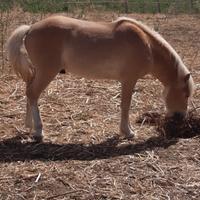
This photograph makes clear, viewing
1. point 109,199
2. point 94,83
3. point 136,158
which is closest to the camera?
point 109,199

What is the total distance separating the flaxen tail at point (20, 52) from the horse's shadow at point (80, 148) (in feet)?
2.52

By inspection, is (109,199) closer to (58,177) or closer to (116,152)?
(58,177)

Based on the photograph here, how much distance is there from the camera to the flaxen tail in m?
5.97

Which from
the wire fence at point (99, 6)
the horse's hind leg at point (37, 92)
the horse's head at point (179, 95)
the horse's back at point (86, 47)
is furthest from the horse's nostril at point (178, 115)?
the wire fence at point (99, 6)

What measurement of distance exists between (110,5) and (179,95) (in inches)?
618

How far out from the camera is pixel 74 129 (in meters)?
6.30

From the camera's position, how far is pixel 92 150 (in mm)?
5609

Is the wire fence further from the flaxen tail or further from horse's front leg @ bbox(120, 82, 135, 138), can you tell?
horse's front leg @ bbox(120, 82, 135, 138)

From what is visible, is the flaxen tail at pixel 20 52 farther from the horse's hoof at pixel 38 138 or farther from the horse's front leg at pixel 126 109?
the horse's front leg at pixel 126 109

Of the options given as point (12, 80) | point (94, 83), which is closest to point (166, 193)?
point (94, 83)

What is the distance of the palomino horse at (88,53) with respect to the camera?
230 inches

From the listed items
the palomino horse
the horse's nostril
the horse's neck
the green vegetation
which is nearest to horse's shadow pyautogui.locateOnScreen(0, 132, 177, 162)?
the palomino horse

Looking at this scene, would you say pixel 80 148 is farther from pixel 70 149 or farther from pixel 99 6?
pixel 99 6

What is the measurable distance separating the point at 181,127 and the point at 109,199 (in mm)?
2092
